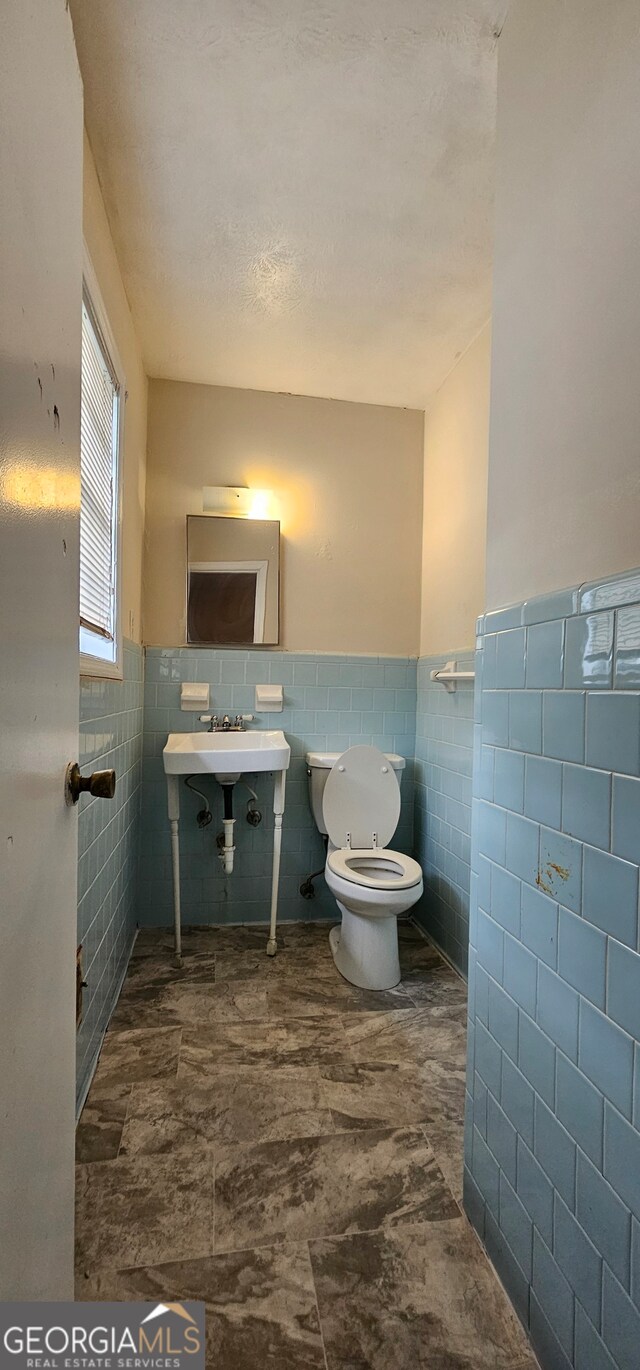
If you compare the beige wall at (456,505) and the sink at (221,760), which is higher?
the beige wall at (456,505)

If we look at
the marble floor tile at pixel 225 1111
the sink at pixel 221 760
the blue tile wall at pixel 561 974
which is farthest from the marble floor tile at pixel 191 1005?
the blue tile wall at pixel 561 974

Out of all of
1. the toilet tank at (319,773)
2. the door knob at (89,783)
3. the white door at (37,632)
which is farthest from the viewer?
the toilet tank at (319,773)

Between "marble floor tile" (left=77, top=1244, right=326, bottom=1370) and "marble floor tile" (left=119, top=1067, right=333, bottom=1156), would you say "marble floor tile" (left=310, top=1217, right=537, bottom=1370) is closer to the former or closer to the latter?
"marble floor tile" (left=77, top=1244, right=326, bottom=1370)

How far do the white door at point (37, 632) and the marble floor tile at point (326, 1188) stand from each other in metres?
0.61

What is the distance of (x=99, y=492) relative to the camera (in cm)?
166

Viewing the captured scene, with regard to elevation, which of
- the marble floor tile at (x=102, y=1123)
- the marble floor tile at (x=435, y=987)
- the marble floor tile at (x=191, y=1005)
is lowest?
the marble floor tile at (x=435, y=987)

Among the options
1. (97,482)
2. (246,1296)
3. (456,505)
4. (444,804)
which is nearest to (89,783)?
(246,1296)

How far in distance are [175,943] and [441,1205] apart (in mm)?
1401

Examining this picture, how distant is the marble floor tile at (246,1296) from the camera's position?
88 centimetres

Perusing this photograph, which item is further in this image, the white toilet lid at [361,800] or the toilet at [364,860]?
the white toilet lid at [361,800]

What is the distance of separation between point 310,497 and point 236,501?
1.14 ft

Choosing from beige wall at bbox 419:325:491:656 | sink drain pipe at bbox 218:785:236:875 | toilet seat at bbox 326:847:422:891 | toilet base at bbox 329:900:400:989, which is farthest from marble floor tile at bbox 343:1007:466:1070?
beige wall at bbox 419:325:491:656

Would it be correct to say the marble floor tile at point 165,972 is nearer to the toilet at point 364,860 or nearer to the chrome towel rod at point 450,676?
the toilet at point 364,860

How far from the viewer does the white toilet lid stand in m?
2.26
